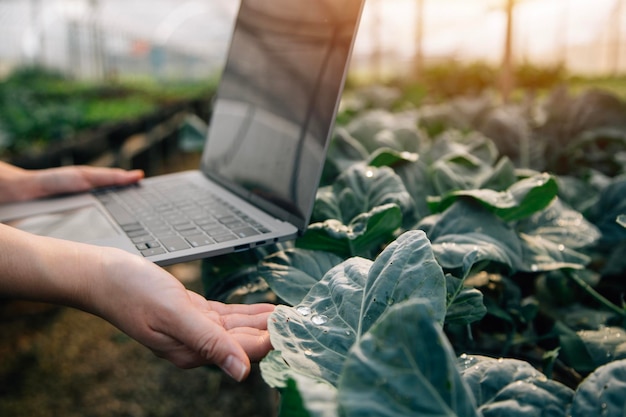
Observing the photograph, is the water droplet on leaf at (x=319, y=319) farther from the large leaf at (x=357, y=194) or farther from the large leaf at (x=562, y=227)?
the large leaf at (x=562, y=227)

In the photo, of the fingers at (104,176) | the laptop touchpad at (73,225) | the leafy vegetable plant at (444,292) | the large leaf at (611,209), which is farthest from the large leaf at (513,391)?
the fingers at (104,176)

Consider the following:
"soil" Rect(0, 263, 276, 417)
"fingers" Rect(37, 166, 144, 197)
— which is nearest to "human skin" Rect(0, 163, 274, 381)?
"fingers" Rect(37, 166, 144, 197)

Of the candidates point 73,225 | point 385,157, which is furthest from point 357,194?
point 73,225

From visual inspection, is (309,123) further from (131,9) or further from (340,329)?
(131,9)

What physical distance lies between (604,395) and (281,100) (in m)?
0.92

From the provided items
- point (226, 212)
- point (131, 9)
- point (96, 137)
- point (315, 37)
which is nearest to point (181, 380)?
point (226, 212)

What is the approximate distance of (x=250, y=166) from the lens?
1.36m

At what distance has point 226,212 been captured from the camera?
125cm

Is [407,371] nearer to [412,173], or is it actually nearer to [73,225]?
[412,173]

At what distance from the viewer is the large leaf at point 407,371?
1.71ft

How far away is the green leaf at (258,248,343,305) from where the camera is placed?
86cm

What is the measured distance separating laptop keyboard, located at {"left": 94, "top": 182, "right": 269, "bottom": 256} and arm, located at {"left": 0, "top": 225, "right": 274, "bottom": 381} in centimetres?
19

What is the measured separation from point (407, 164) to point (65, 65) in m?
18.0

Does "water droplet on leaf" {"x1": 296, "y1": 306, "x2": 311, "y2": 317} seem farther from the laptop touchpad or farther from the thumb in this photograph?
the laptop touchpad
